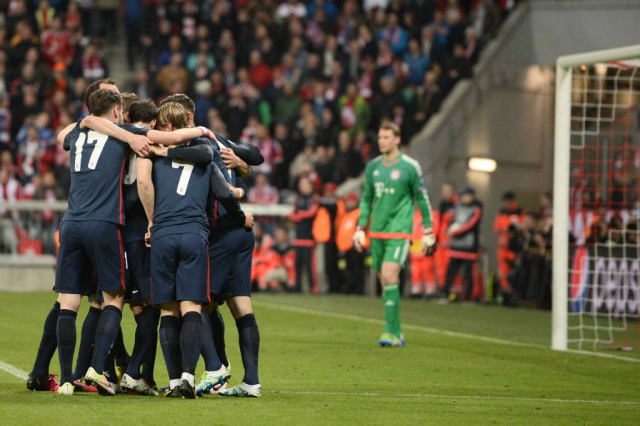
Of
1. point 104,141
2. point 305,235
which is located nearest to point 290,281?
point 305,235

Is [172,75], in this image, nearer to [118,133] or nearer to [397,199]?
[397,199]

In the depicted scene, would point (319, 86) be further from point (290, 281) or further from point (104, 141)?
point (104, 141)

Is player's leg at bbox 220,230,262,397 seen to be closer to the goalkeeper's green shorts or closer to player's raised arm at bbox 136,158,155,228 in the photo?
player's raised arm at bbox 136,158,155,228

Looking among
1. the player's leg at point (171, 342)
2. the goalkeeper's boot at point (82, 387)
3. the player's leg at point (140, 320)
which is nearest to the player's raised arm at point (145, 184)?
the player's leg at point (140, 320)

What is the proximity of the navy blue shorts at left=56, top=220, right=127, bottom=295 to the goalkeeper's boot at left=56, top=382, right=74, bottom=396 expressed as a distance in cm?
61

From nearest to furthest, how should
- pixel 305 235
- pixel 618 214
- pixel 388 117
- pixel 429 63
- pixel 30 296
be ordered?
1. pixel 618 214
2. pixel 30 296
3. pixel 305 235
4. pixel 388 117
5. pixel 429 63

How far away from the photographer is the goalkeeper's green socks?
38.4 ft

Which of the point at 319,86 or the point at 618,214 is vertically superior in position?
the point at 319,86

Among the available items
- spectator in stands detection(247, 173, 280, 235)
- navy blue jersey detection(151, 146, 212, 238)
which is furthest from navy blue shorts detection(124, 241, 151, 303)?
spectator in stands detection(247, 173, 280, 235)

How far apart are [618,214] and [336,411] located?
9.57m

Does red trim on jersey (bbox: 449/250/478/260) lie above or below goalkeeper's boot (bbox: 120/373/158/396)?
above

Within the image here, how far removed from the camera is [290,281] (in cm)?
2011

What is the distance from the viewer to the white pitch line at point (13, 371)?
8.61 meters

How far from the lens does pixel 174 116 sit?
24.8 feet
